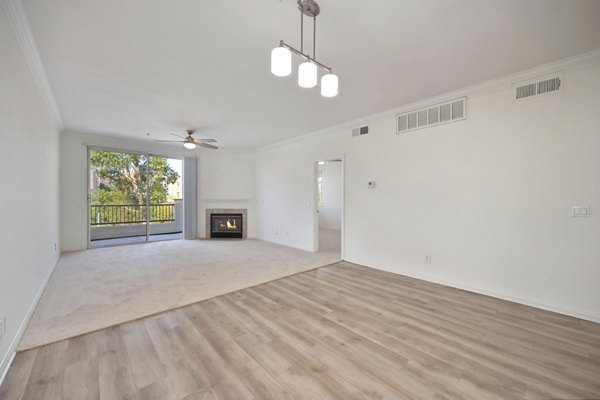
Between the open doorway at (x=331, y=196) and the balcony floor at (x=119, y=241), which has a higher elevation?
the open doorway at (x=331, y=196)

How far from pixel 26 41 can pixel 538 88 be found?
5.24 metres

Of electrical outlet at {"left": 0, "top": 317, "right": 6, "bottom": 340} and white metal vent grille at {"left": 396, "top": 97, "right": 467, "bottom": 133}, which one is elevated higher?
white metal vent grille at {"left": 396, "top": 97, "right": 467, "bottom": 133}

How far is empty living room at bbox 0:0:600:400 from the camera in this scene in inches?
72.4

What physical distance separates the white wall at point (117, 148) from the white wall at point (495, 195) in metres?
3.93

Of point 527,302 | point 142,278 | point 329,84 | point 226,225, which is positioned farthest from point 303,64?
point 226,225

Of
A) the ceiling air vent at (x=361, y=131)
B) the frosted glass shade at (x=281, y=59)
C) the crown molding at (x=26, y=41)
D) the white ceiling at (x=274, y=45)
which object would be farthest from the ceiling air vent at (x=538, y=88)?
the crown molding at (x=26, y=41)

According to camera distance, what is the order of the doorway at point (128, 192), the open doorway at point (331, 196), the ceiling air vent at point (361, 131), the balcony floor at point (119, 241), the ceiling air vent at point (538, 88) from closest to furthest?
the ceiling air vent at point (538, 88)
the ceiling air vent at point (361, 131)
the balcony floor at point (119, 241)
the doorway at point (128, 192)
the open doorway at point (331, 196)

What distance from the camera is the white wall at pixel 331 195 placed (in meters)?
9.20

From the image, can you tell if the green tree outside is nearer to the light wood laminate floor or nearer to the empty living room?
the empty living room

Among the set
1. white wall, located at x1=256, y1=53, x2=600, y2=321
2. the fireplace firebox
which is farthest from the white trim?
the fireplace firebox

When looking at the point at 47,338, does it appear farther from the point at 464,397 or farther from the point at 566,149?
the point at 566,149

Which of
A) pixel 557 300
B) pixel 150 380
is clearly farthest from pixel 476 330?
pixel 150 380

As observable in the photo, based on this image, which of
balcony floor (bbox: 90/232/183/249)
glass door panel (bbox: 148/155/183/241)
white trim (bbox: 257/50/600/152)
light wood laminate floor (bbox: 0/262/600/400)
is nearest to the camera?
light wood laminate floor (bbox: 0/262/600/400)

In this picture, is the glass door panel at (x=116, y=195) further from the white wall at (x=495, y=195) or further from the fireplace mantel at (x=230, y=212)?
the white wall at (x=495, y=195)
